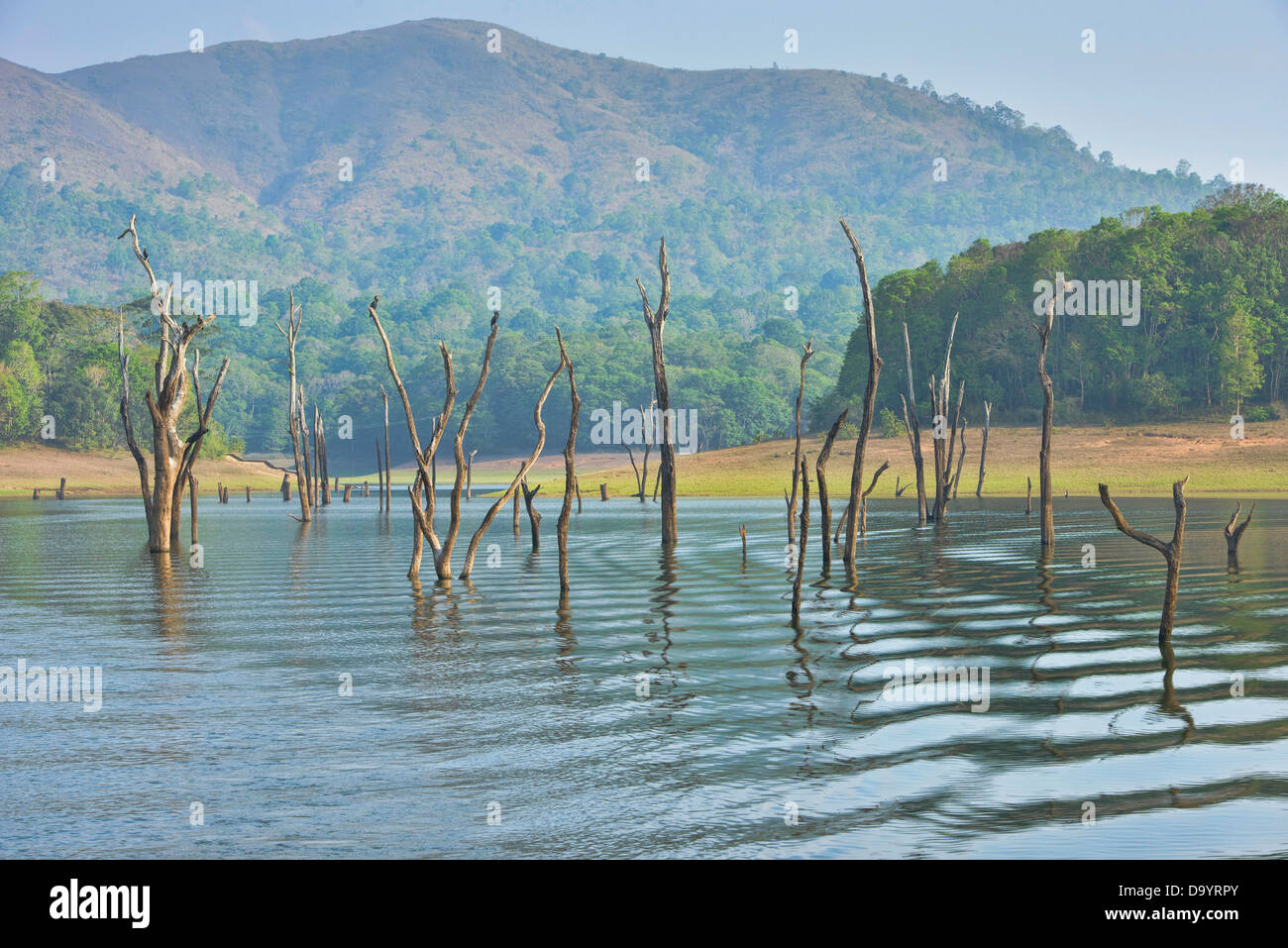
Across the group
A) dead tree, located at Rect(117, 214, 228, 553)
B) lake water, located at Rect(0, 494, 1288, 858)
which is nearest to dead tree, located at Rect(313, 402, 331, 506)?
dead tree, located at Rect(117, 214, 228, 553)

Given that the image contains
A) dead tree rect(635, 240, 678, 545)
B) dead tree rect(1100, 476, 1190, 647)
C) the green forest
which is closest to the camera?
dead tree rect(1100, 476, 1190, 647)

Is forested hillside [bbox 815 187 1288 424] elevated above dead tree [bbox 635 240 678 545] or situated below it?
above

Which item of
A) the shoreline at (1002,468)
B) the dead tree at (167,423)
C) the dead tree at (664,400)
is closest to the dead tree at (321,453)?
the shoreline at (1002,468)

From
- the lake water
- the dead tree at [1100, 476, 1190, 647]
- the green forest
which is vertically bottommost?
the lake water

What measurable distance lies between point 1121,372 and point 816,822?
3169 inches

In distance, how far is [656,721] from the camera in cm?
1315

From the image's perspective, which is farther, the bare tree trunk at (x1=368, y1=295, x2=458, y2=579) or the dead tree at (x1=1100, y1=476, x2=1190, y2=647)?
the bare tree trunk at (x1=368, y1=295, x2=458, y2=579)

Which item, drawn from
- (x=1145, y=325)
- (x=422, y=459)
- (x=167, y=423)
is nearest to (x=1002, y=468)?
(x=1145, y=325)

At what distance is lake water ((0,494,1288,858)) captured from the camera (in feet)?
31.6

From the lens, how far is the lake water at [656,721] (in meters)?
9.63

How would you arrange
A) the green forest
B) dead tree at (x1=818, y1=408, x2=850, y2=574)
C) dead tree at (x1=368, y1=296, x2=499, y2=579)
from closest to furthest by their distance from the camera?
dead tree at (x1=818, y1=408, x2=850, y2=574), dead tree at (x1=368, y1=296, x2=499, y2=579), the green forest

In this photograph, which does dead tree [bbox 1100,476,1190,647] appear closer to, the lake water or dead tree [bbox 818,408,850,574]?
the lake water

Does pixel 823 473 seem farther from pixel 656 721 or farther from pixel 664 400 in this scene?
pixel 664 400
